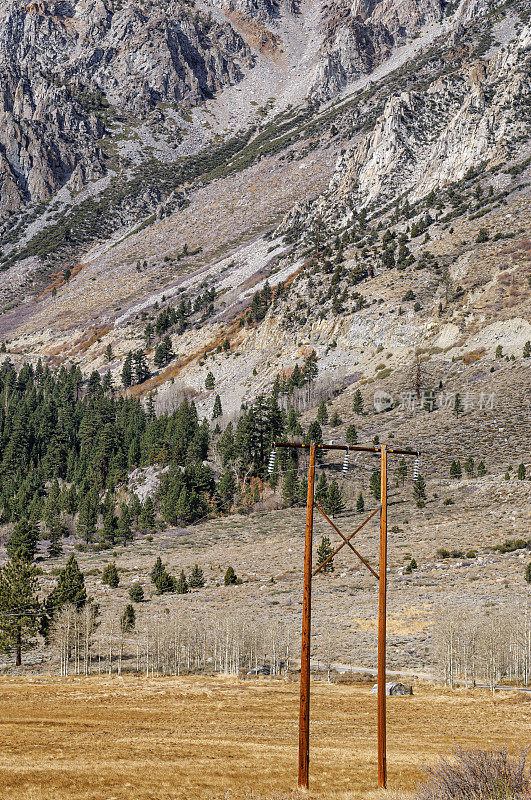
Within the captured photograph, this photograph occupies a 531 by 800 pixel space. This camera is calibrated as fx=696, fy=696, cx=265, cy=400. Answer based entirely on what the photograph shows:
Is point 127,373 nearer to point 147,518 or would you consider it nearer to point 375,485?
point 147,518

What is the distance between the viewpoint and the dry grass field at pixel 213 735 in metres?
23.0

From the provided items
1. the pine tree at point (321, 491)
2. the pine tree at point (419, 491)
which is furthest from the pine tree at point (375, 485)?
the pine tree at point (321, 491)

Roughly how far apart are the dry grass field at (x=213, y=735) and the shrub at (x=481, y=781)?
5748 mm

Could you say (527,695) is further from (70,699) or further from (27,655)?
(27,655)

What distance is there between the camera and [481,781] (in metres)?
15.1

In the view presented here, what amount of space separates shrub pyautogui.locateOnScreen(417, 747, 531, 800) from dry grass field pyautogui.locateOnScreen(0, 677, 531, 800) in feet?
18.9

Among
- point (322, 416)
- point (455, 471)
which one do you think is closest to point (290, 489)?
point (322, 416)

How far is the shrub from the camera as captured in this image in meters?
14.9

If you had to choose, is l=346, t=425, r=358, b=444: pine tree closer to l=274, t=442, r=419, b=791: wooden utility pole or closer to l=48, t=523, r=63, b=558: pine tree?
l=48, t=523, r=63, b=558: pine tree

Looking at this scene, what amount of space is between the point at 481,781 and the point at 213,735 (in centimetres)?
1954

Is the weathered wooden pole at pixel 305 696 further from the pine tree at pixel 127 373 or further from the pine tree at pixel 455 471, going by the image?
the pine tree at pixel 127 373

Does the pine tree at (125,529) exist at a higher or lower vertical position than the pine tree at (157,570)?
higher

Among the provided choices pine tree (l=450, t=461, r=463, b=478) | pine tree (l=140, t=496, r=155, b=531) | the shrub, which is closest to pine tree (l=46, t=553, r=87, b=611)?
→ pine tree (l=140, t=496, r=155, b=531)

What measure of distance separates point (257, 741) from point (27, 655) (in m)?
45.3
